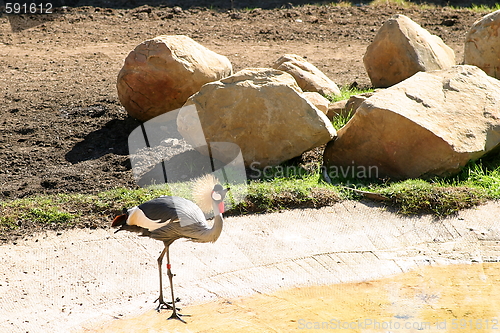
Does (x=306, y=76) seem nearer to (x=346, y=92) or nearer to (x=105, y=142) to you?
(x=346, y=92)

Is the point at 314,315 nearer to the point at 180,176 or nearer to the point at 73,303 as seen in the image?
the point at 73,303

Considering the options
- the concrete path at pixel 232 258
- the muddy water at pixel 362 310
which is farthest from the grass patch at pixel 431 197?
the muddy water at pixel 362 310

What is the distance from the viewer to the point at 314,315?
413 cm

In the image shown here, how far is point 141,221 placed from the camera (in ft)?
13.3

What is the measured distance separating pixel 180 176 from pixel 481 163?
10.5 ft

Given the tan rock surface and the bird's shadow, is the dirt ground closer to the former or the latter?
the bird's shadow

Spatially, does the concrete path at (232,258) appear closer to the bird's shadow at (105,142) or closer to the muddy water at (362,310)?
the muddy water at (362,310)

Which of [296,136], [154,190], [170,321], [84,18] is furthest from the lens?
[84,18]

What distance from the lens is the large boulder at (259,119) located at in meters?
6.07

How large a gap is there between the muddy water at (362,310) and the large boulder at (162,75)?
3.34 meters

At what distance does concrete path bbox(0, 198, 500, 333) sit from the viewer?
13.5ft

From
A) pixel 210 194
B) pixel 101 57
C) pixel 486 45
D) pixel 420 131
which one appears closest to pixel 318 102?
pixel 420 131

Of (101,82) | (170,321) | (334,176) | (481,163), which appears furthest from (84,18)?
(170,321)

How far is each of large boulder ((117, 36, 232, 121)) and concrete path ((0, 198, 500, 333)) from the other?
224cm
